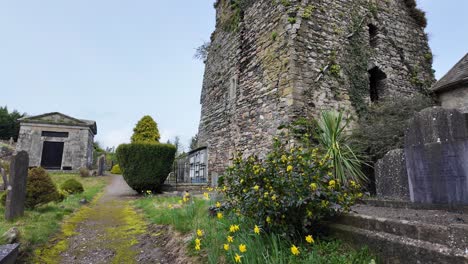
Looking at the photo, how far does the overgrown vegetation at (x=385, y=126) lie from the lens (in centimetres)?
564

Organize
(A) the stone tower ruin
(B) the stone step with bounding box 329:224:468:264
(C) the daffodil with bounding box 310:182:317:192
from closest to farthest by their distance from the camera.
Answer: (B) the stone step with bounding box 329:224:468:264 → (C) the daffodil with bounding box 310:182:317:192 → (A) the stone tower ruin

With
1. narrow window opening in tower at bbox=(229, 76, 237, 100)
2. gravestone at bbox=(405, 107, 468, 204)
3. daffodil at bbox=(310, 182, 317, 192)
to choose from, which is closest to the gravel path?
daffodil at bbox=(310, 182, 317, 192)

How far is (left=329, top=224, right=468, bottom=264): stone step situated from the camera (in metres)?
1.73

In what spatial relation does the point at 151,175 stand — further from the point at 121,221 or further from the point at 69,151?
the point at 69,151

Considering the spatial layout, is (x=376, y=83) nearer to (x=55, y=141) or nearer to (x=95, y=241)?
(x=95, y=241)

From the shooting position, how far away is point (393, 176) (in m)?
4.33

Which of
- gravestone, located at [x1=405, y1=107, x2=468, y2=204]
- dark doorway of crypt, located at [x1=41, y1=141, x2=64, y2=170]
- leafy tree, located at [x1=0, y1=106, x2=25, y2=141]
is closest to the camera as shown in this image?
gravestone, located at [x1=405, y1=107, x2=468, y2=204]

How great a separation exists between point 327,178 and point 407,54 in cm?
803

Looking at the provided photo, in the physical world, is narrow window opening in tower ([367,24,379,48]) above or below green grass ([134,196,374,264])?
above

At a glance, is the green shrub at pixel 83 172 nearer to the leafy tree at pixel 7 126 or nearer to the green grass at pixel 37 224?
the green grass at pixel 37 224

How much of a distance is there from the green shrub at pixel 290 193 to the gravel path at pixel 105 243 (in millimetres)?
1378

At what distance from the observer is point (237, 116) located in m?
8.62

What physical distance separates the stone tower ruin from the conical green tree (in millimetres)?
11916

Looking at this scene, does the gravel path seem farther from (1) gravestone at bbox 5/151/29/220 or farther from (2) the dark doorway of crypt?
(2) the dark doorway of crypt
